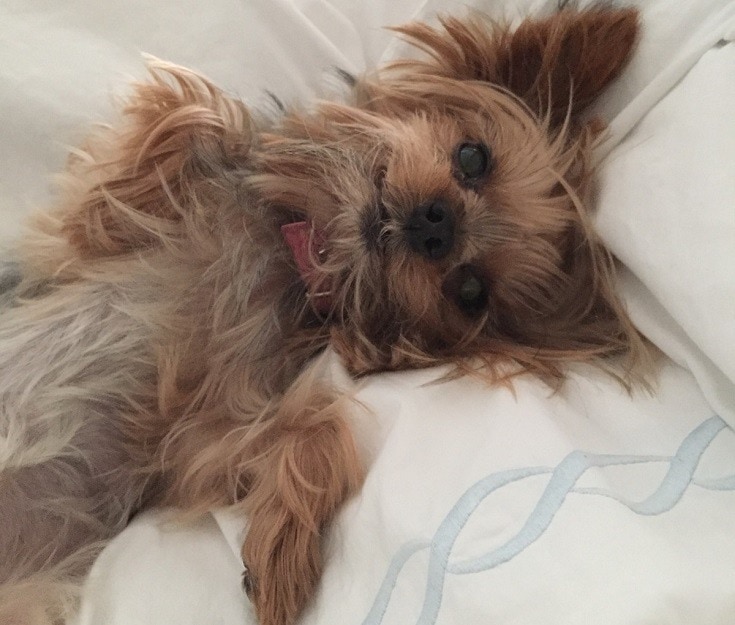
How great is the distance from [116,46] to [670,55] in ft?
3.45

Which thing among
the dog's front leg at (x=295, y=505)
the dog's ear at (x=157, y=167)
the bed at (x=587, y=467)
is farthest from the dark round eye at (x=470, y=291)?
the dog's ear at (x=157, y=167)

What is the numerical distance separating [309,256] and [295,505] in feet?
1.46

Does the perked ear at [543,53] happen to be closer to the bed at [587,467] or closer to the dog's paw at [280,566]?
the bed at [587,467]

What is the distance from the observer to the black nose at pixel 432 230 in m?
1.15

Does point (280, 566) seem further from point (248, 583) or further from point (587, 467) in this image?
point (587, 467)

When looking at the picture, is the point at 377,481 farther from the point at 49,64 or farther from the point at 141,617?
the point at 49,64

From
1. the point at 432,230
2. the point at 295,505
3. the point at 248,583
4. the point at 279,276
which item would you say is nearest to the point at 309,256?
the point at 279,276

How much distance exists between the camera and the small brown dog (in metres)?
1.14

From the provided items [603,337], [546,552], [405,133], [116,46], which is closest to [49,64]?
[116,46]

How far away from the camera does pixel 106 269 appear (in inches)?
48.7

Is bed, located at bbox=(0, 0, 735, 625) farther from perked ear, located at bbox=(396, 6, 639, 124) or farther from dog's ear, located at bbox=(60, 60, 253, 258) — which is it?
dog's ear, located at bbox=(60, 60, 253, 258)

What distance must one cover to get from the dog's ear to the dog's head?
8 cm

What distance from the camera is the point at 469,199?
3.90 feet

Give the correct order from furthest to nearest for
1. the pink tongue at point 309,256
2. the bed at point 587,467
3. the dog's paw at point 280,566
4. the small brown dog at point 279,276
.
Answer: the pink tongue at point 309,256 < the small brown dog at point 279,276 < the dog's paw at point 280,566 < the bed at point 587,467
